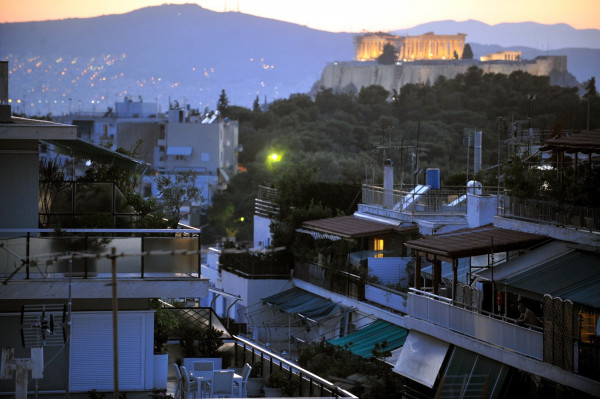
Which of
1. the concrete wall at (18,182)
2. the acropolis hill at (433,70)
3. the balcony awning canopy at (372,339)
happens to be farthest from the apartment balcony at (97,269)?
the acropolis hill at (433,70)

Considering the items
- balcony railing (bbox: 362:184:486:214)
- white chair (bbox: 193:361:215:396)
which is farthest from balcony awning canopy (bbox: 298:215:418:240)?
white chair (bbox: 193:361:215:396)

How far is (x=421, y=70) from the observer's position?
185375mm

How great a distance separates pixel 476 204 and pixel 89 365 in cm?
1601

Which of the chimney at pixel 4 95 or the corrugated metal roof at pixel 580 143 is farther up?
the chimney at pixel 4 95

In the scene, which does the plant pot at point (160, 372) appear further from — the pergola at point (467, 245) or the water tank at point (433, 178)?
the water tank at point (433, 178)

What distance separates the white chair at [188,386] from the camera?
12703 mm

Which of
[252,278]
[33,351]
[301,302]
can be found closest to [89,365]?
[33,351]

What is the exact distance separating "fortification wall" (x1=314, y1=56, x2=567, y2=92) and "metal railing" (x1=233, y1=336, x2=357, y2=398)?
146483 millimetres

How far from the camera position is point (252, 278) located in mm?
35406

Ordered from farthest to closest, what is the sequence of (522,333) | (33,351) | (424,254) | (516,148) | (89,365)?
1. (516,148)
2. (424,254)
3. (522,333)
4. (89,365)
5. (33,351)

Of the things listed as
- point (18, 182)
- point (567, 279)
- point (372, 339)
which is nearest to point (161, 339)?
point (18, 182)

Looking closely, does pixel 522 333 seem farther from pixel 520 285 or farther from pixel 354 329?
pixel 354 329

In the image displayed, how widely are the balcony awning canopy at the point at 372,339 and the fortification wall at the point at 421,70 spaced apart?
445 ft

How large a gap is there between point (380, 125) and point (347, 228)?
65.2m
